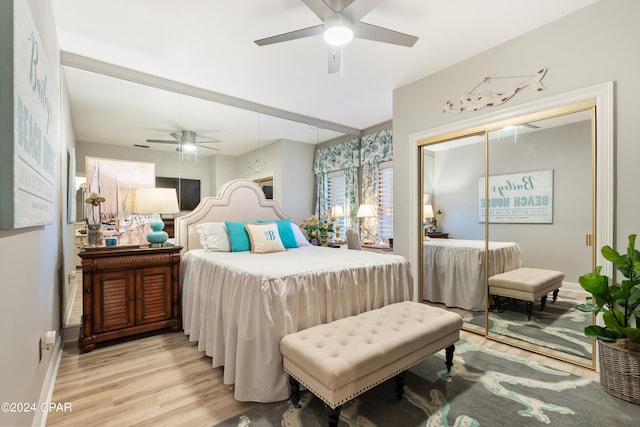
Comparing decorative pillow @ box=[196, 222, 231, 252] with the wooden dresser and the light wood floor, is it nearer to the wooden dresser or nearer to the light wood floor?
the wooden dresser

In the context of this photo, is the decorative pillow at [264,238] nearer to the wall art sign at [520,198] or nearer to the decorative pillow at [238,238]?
the decorative pillow at [238,238]

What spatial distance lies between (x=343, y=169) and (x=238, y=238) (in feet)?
9.34

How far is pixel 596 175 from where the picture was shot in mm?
2271

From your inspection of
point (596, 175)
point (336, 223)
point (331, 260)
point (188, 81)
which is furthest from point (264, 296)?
point (336, 223)

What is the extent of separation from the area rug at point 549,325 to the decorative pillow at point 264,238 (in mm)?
2259

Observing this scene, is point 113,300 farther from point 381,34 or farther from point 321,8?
point 381,34

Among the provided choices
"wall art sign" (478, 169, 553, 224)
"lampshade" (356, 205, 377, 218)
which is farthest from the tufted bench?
"lampshade" (356, 205, 377, 218)

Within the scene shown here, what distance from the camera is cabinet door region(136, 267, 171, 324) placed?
9.42 ft

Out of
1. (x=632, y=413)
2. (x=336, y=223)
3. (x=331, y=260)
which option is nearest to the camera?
(x=632, y=413)

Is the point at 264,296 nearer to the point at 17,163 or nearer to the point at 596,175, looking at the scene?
the point at 17,163

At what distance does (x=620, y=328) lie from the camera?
193 cm

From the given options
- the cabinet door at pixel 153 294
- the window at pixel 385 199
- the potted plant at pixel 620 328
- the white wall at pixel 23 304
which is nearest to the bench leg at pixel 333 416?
the white wall at pixel 23 304

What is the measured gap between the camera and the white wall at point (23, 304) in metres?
1.06

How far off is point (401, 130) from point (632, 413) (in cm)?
304
